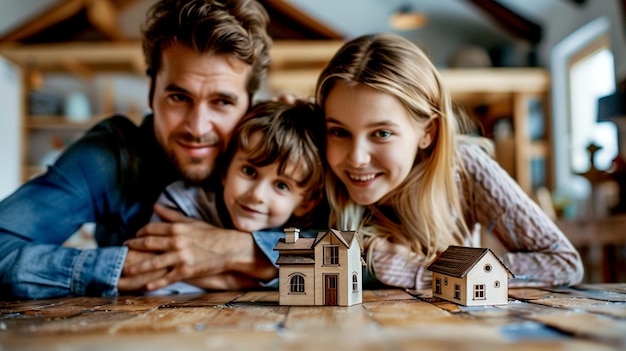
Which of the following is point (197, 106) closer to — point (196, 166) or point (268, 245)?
point (196, 166)

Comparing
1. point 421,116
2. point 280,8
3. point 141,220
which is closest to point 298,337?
point 421,116

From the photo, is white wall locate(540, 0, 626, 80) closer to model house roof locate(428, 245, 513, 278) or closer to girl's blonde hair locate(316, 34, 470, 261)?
girl's blonde hair locate(316, 34, 470, 261)

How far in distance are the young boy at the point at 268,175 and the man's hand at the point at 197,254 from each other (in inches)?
3.5

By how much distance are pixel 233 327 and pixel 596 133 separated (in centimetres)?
390

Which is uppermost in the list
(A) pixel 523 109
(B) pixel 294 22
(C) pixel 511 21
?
(B) pixel 294 22

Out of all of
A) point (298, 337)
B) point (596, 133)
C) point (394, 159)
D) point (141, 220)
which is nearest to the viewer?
point (298, 337)

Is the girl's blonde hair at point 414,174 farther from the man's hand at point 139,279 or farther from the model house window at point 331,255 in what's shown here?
the man's hand at point 139,279

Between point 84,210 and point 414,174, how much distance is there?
85 centimetres

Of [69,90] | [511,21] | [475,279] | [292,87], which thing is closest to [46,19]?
[69,90]

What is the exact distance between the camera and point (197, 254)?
129 centimetres

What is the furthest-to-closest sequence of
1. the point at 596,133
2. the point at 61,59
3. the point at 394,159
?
the point at 61,59, the point at 596,133, the point at 394,159

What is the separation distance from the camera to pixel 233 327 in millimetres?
802

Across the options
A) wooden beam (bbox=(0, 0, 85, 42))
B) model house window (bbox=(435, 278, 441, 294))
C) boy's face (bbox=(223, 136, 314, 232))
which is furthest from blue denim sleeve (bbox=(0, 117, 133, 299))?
wooden beam (bbox=(0, 0, 85, 42))

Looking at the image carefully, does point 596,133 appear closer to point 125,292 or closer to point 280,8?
point 280,8
